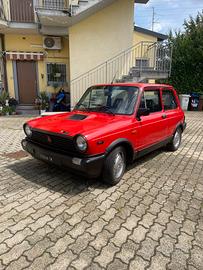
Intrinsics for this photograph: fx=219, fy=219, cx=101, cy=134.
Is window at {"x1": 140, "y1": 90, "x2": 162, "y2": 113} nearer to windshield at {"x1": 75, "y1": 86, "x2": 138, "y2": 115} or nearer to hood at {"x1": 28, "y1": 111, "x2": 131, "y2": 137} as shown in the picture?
windshield at {"x1": 75, "y1": 86, "x2": 138, "y2": 115}

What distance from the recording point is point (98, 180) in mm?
3770

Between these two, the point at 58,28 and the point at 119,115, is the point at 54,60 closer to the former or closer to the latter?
the point at 58,28

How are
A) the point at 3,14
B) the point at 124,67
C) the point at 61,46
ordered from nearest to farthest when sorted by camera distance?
the point at 3,14
the point at 124,67
the point at 61,46

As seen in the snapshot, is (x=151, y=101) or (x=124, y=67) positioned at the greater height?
(x=124, y=67)

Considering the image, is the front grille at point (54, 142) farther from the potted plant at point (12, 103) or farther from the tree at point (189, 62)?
the tree at point (189, 62)

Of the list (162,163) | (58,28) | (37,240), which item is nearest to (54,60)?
Answer: (58,28)

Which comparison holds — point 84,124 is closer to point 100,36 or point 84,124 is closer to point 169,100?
point 169,100

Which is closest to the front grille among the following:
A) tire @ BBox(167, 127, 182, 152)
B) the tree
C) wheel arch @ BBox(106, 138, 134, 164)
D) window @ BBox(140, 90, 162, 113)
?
wheel arch @ BBox(106, 138, 134, 164)

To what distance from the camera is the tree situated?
14006mm

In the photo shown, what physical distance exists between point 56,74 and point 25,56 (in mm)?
1666

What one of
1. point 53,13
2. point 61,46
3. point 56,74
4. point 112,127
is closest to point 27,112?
point 56,74

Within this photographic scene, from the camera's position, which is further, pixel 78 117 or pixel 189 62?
pixel 189 62

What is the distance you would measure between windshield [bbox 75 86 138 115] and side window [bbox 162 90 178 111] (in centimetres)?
111

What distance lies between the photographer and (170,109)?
5.07 m
